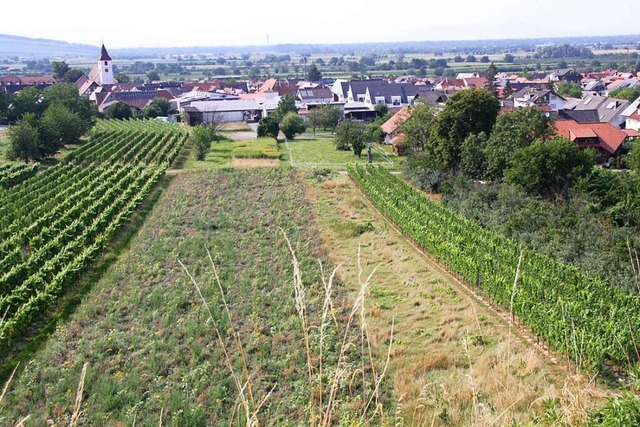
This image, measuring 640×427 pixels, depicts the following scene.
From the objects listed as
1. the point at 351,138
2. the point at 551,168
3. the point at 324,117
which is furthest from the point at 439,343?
the point at 324,117

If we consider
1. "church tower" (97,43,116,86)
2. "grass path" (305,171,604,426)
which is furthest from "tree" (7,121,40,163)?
"church tower" (97,43,116,86)

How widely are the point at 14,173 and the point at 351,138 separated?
70.4ft

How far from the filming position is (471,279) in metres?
17.8

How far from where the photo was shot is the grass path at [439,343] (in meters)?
8.62

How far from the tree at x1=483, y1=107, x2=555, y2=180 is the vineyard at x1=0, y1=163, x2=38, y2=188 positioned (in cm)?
2492

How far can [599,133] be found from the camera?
39.2 meters

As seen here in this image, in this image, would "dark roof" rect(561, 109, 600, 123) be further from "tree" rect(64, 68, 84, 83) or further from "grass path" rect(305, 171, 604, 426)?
"tree" rect(64, 68, 84, 83)

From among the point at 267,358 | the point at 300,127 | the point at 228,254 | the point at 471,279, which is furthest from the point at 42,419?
the point at 300,127

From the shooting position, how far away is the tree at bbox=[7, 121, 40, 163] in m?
38.6

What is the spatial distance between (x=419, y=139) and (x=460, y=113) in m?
7.07

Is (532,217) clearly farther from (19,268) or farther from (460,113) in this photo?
(19,268)

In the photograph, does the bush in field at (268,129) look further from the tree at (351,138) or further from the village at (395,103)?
the tree at (351,138)

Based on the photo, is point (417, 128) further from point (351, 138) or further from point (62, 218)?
point (62, 218)

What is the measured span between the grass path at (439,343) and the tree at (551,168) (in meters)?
6.22
